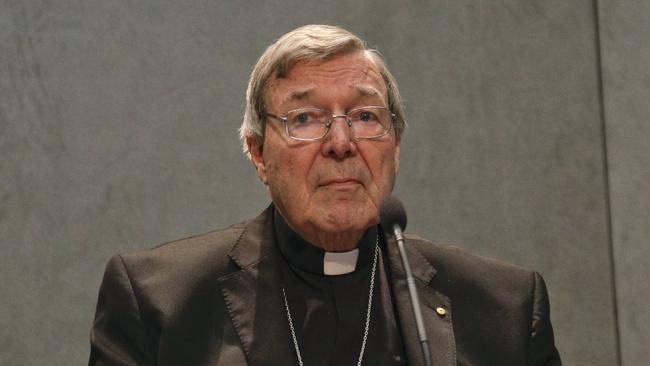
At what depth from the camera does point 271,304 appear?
2.46 metres

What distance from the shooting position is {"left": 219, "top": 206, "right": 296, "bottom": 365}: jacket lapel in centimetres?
238

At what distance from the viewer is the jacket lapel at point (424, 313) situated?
2395 millimetres

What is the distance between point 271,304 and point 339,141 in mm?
441

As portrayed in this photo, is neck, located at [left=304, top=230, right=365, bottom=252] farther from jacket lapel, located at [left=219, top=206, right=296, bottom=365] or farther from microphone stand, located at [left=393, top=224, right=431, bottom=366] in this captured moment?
microphone stand, located at [left=393, top=224, right=431, bottom=366]

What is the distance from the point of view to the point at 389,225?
2.01 meters

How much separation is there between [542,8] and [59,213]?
1.85m

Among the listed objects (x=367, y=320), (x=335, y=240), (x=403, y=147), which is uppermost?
(x=335, y=240)

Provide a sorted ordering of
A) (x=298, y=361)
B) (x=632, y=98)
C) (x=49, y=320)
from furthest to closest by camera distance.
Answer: (x=632, y=98) < (x=49, y=320) < (x=298, y=361)

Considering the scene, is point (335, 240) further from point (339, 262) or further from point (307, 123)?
point (307, 123)

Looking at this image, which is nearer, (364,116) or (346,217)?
(346,217)

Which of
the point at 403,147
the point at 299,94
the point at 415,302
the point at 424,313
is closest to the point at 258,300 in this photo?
the point at 424,313

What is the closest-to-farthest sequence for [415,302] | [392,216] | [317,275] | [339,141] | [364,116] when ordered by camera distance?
[415,302]
[392,216]
[339,141]
[364,116]
[317,275]

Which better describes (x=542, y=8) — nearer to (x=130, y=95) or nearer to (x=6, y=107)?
(x=130, y=95)

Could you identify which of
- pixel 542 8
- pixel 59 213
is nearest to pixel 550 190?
pixel 542 8
